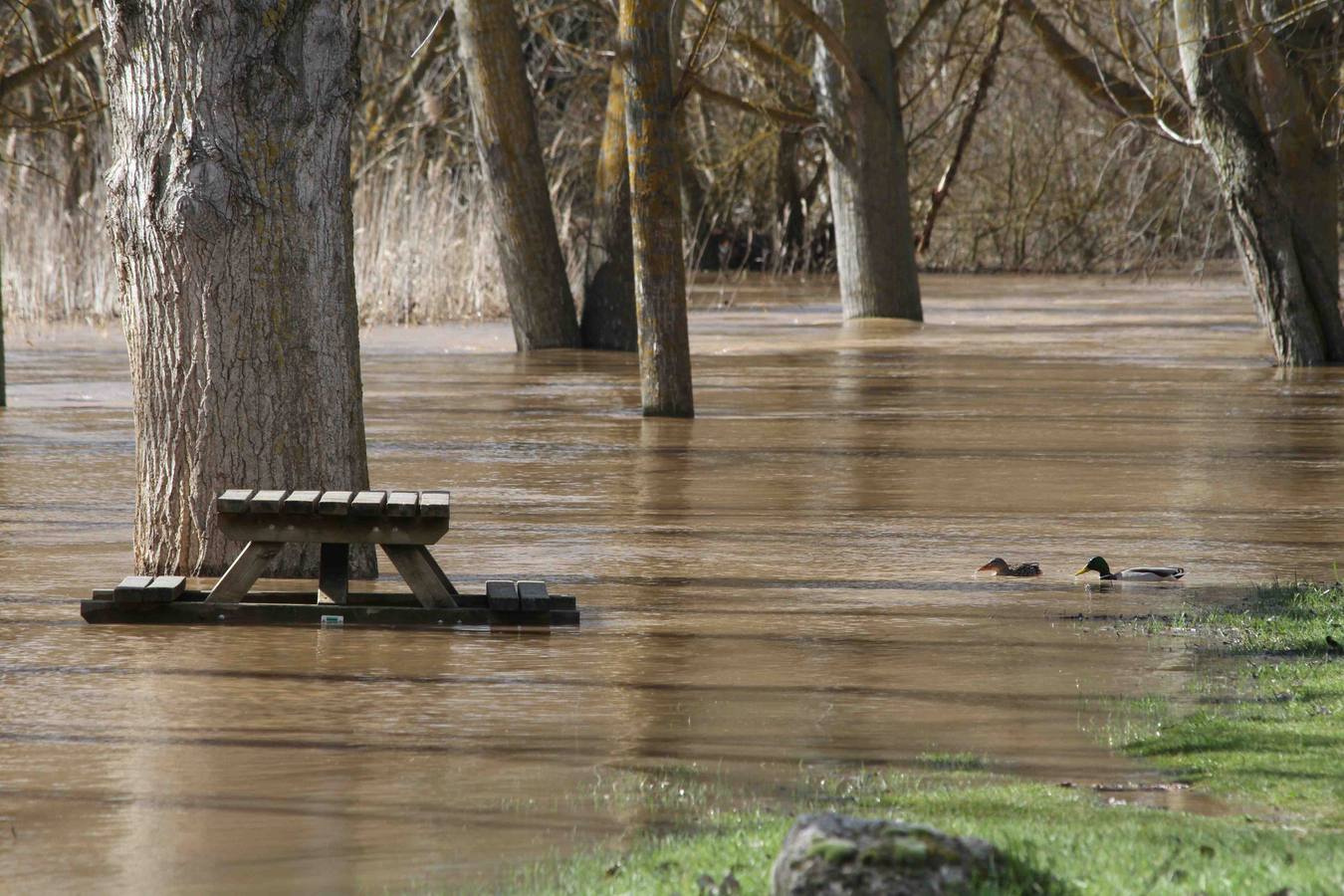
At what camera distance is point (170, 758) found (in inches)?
215

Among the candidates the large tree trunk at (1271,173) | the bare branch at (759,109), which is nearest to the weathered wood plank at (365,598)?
the large tree trunk at (1271,173)

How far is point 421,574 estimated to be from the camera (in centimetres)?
731

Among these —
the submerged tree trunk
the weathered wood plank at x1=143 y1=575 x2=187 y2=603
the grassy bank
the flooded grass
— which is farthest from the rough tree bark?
the flooded grass

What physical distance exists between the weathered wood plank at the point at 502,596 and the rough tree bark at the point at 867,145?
47.9ft

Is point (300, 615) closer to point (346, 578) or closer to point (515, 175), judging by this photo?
point (346, 578)

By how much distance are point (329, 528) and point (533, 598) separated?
76cm

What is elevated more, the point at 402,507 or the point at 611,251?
the point at 611,251

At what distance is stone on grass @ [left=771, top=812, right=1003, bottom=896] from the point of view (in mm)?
3855

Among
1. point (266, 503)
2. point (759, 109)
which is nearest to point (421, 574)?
point (266, 503)

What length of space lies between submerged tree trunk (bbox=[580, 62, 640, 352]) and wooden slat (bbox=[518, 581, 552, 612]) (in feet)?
38.6

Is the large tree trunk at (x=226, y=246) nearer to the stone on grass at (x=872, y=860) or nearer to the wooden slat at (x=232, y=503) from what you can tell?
the wooden slat at (x=232, y=503)

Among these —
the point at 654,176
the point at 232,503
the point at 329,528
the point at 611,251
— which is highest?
the point at 654,176

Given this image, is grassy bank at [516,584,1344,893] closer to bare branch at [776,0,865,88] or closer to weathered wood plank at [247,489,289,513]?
weathered wood plank at [247,489,289,513]

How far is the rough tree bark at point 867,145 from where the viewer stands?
2162 centimetres
